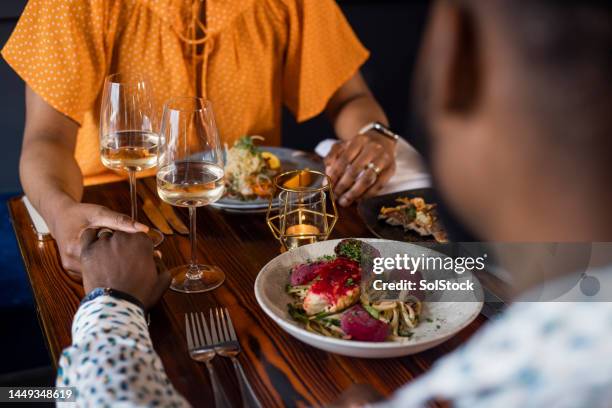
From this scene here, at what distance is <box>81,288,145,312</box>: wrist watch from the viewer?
956 mm

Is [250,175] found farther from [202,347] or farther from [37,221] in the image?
[202,347]

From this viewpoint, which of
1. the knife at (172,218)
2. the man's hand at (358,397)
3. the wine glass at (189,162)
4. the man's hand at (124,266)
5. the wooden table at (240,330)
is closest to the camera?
the man's hand at (358,397)

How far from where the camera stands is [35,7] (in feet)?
5.32

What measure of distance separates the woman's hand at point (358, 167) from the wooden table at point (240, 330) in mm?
123

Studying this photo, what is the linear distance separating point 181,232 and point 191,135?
287mm

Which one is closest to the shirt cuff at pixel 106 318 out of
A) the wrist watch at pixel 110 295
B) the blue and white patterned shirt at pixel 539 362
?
the wrist watch at pixel 110 295

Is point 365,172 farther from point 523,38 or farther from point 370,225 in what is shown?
point 523,38

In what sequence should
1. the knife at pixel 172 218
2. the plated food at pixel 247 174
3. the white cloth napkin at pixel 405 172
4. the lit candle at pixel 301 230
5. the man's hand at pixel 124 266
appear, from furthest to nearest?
the white cloth napkin at pixel 405 172
the plated food at pixel 247 174
the knife at pixel 172 218
the lit candle at pixel 301 230
the man's hand at pixel 124 266

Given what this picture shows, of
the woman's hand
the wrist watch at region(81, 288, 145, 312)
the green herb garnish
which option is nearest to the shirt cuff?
the wrist watch at region(81, 288, 145, 312)

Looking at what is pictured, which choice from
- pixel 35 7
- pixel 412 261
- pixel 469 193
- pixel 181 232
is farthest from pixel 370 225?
pixel 35 7

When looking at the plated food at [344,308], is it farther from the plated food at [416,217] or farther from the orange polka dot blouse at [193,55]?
the orange polka dot blouse at [193,55]

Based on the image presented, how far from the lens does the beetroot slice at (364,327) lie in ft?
3.05

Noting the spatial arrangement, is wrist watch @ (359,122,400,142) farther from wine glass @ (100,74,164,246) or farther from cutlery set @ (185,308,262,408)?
cutlery set @ (185,308,262,408)

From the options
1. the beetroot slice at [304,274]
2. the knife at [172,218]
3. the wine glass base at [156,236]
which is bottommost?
the wine glass base at [156,236]
